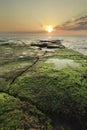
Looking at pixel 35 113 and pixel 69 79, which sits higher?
pixel 69 79

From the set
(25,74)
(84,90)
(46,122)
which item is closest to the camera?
(46,122)

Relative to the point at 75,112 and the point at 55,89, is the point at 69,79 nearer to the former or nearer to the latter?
the point at 55,89

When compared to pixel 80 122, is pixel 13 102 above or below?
above

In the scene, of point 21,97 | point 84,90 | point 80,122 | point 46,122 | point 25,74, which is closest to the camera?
point 46,122

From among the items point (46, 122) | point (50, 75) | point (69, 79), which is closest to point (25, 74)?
point (50, 75)

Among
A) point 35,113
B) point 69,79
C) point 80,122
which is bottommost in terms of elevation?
point 80,122

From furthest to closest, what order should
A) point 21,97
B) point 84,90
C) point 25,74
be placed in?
point 25,74
point 84,90
point 21,97

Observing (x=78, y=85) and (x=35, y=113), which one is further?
(x=78, y=85)

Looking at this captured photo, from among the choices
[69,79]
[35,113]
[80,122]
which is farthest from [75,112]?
[69,79]

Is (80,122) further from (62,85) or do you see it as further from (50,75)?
(50,75)
